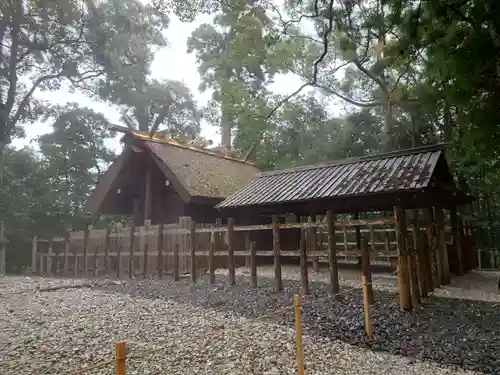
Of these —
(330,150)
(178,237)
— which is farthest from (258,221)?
(330,150)

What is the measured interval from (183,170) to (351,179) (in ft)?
21.8

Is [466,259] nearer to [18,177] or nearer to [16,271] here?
[16,271]

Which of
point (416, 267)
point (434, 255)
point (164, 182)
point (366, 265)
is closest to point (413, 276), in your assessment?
point (416, 267)

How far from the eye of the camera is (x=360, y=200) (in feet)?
38.8

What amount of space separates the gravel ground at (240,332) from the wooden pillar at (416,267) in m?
0.25


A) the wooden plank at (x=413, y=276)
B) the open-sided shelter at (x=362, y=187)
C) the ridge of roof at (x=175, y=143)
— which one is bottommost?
the wooden plank at (x=413, y=276)

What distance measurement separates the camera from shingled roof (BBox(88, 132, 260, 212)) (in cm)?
1448

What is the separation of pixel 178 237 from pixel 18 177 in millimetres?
13196

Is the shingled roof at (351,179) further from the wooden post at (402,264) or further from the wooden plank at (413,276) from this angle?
the wooden plank at (413,276)

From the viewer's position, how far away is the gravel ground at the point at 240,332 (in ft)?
16.4

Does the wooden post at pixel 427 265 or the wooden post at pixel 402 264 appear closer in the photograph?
the wooden post at pixel 402 264

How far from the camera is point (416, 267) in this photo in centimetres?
809

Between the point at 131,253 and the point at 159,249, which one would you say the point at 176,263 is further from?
the point at 131,253

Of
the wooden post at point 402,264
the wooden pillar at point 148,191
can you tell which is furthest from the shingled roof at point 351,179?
the wooden pillar at point 148,191
